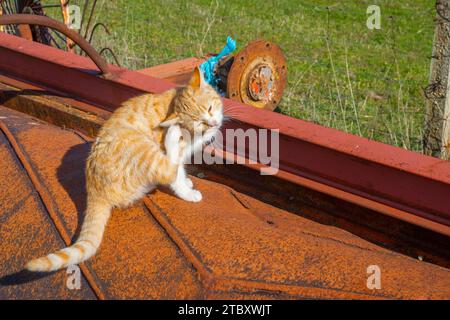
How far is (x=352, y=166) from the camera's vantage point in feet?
8.44

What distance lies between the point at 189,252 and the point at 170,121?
104 centimetres

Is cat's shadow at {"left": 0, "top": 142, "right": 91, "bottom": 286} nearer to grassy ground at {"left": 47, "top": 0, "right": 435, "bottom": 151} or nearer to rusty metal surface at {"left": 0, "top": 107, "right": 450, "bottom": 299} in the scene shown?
rusty metal surface at {"left": 0, "top": 107, "right": 450, "bottom": 299}

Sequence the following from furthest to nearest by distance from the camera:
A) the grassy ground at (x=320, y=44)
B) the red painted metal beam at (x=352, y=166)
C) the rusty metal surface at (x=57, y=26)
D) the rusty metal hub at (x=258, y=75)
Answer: the grassy ground at (x=320, y=44), the rusty metal hub at (x=258, y=75), the rusty metal surface at (x=57, y=26), the red painted metal beam at (x=352, y=166)

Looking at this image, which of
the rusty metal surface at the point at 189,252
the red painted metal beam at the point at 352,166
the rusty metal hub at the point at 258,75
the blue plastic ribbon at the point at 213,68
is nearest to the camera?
the rusty metal surface at the point at 189,252

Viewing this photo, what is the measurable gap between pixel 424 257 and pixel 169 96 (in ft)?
5.03

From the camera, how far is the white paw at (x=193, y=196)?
2527mm

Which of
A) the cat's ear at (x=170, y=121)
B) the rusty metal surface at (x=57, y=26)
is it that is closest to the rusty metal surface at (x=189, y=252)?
the cat's ear at (x=170, y=121)

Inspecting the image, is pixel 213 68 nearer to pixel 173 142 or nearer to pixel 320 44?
pixel 173 142

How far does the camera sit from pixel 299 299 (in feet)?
6.02

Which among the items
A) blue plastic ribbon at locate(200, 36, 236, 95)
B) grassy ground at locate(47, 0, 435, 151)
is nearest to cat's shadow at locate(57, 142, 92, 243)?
A: blue plastic ribbon at locate(200, 36, 236, 95)

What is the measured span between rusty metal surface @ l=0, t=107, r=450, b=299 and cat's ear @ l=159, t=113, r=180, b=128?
42 cm

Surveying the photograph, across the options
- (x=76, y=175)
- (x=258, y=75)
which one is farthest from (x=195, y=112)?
(x=258, y=75)

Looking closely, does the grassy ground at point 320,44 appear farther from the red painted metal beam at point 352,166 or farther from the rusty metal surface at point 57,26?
the rusty metal surface at point 57,26

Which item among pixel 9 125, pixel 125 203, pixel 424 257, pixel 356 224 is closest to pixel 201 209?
pixel 125 203
